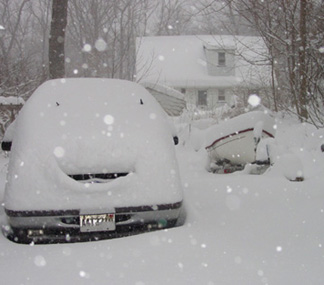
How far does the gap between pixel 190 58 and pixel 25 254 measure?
27552 millimetres

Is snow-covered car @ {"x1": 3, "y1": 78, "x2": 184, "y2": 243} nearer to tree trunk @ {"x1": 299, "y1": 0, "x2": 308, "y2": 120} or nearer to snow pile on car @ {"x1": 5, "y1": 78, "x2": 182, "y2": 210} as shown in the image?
snow pile on car @ {"x1": 5, "y1": 78, "x2": 182, "y2": 210}

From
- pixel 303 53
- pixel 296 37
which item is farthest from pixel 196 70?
pixel 303 53

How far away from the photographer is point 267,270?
269 cm

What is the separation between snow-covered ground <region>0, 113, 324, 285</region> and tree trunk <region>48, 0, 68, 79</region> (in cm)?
785

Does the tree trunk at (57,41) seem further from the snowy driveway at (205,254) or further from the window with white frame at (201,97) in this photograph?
the window with white frame at (201,97)

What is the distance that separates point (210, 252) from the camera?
2.96 metres

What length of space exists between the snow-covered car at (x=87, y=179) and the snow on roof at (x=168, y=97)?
45.0 feet

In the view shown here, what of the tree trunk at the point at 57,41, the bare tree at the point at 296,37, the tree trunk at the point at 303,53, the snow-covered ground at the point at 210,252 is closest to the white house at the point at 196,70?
the tree trunk at the point at 57,41

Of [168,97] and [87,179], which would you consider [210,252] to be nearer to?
[87,179]

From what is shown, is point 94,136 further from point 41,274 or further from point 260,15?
point 260,15

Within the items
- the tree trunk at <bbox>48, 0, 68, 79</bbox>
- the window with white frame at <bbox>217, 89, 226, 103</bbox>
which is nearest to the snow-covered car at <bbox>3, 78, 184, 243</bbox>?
the tree trunk at <bbox>48, 0, 68, 79</bbox>

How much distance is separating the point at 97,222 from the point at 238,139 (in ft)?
15.6

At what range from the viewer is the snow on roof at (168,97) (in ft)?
57.4


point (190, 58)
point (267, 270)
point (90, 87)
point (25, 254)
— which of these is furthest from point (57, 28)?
point (190, 58)
